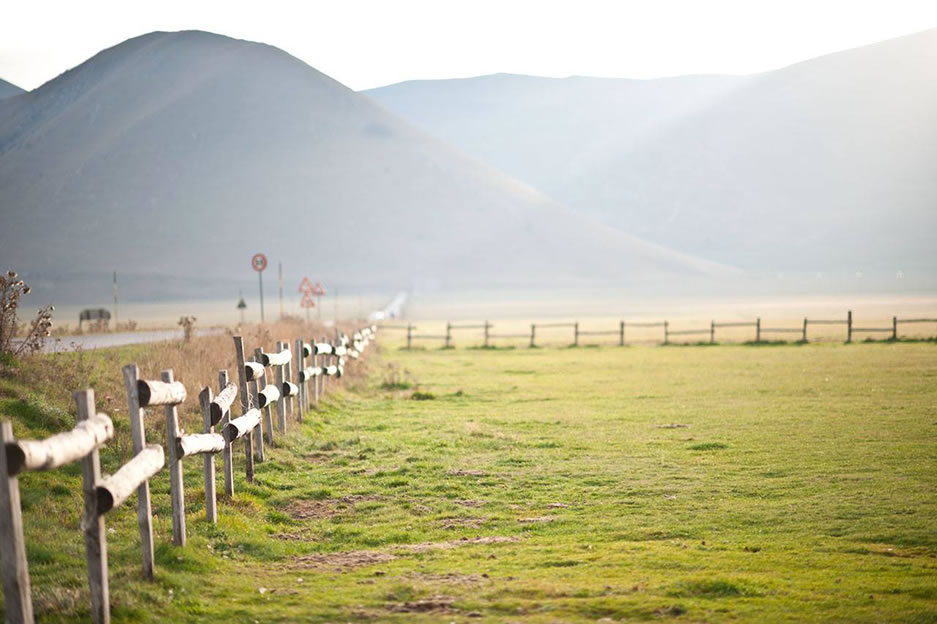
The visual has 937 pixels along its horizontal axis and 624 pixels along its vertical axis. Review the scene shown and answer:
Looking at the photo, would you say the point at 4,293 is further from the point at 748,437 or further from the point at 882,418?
the point at 882,418

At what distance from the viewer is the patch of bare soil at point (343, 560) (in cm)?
962

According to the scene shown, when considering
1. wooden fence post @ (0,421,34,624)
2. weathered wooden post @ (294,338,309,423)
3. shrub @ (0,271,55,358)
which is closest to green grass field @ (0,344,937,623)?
weathered wooden post @ (294,338,309,423)

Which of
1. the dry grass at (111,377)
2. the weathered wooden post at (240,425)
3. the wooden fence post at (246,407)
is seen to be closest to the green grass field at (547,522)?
the dry grass at (111,377)

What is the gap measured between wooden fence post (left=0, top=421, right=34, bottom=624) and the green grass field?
1242 millimetres

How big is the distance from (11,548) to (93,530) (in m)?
1.15

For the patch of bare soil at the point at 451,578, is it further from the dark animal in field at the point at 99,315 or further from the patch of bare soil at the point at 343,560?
the dark animal in field at the point at 99,315

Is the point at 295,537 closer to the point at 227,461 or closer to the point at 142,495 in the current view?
the point at 227,461

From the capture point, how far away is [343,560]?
9891 mm

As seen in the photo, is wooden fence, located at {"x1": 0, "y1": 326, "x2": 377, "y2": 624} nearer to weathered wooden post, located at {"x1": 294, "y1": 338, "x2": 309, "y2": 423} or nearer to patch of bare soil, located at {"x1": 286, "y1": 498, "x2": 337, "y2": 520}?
patch of bare soil, located at {"x1": 286, "y1": 498, "x2": 337, "y2": 520}

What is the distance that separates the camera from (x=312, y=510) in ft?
40.9

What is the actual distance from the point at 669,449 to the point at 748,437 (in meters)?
2.05

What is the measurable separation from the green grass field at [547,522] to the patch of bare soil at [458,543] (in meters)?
0.04

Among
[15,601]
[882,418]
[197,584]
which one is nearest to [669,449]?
[882,418]

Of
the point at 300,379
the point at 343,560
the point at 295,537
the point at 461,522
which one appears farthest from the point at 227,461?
the point at 300,379
